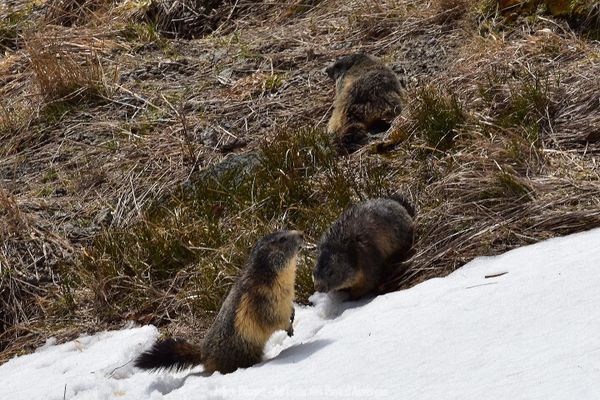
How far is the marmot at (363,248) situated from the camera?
579 cm

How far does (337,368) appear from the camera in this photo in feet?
14.7

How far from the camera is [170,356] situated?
526 centimetres

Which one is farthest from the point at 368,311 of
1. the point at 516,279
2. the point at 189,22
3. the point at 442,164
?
the point at 189,22

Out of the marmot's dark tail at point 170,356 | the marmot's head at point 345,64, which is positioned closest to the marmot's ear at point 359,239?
the marmot's dark tail at point 170,356

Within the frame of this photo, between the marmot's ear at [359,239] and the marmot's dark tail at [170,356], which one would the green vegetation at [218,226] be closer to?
the marmot's ear at [359,239]

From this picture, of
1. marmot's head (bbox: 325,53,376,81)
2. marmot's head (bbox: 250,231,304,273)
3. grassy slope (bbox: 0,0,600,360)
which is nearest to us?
marmot's head (bbox: 250,231,304,273)

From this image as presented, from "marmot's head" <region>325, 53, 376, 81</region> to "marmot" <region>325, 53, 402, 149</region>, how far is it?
164 mm

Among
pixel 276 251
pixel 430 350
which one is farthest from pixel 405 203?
pixel 430 350

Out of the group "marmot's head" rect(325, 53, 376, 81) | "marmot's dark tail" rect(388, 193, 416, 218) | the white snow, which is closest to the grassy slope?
"marmot's dark tail" rect(388, 193, 416, 218)

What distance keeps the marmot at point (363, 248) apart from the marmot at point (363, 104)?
1696mm

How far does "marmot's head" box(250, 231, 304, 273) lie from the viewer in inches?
208

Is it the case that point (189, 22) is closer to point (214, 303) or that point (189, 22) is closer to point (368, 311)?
point (214, 303)

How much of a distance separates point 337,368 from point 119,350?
2.16 m

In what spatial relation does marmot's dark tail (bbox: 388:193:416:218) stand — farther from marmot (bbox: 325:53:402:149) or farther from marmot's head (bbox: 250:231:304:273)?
marmot (bbox: 325:53:402:149)
